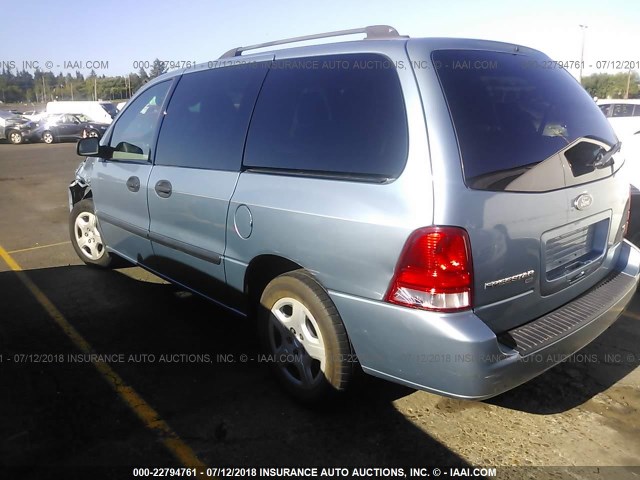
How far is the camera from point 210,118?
349 centimetres

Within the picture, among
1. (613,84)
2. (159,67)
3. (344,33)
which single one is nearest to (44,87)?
(613,84)

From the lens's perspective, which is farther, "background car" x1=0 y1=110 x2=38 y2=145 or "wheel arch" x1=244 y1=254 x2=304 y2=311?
"background car" x1=0 y1=110 x2=38 y2=145

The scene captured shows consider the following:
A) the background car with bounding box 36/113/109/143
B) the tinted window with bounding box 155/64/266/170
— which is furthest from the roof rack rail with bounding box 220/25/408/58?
the background car with bounding box 36/113/109/143

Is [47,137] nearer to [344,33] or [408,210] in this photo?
[344,33]

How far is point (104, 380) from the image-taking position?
10.7 ft

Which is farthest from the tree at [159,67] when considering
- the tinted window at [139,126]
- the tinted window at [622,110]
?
the tinted window at [622,110]

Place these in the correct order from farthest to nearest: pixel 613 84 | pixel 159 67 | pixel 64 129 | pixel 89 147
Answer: pixel 613 84
pixel 64 129
pixel 159 67
pixel 89 147

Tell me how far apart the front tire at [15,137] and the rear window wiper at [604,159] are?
28282 millimetres

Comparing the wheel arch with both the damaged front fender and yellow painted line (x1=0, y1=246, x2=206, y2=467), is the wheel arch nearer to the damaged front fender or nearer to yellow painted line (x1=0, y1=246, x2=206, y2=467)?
yellow painted line (x1=0, y1=246, x2=206, y2=467)

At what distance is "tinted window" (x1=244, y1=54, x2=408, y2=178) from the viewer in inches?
97.0

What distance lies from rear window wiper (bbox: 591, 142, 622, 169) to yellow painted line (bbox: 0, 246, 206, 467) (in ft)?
8.24

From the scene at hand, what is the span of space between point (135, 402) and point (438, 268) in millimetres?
1911

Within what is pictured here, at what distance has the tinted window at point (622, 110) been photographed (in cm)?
1467

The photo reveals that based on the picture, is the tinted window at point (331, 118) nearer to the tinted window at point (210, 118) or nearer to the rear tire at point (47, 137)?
the tinted window at point (210, 118)
